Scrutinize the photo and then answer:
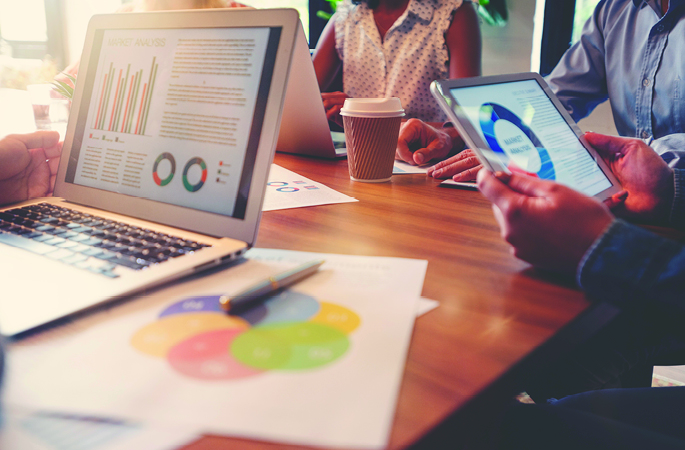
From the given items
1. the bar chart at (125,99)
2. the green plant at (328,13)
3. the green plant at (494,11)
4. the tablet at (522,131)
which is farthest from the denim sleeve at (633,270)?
the green plant at (328,13)

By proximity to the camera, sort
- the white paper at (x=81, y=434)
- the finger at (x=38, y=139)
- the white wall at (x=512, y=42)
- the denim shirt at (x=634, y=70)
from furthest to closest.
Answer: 1. the white wall at (x=512, y=42)
2. the denim shirt at (x=634, y=70)
3. the finger at (x=38, y=139)
4. the white paper at (x=81, y=434)

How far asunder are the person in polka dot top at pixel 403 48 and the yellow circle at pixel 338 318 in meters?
1.44

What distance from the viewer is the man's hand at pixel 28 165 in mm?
617

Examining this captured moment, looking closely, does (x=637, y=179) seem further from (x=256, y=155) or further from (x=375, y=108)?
(x=256, y=155)

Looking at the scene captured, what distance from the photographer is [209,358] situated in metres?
0.28

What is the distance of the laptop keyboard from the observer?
401 mm

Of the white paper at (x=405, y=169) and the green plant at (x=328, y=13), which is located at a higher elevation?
the green plant at (x=328, y=13)

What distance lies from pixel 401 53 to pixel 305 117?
0.89 meters

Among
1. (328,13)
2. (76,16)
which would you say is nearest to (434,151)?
(328,13)

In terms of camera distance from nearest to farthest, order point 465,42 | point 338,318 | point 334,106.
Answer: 1. point 338,318
2. point 334,106
3. point 465,42

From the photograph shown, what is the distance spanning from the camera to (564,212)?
41 centimetres

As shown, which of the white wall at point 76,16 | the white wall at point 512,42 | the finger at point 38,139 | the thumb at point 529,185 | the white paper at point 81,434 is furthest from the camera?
the white wall at point 76,16

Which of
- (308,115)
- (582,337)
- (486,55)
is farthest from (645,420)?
(486,55)

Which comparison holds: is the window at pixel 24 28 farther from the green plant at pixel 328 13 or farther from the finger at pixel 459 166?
the finger at pixel 459 166
